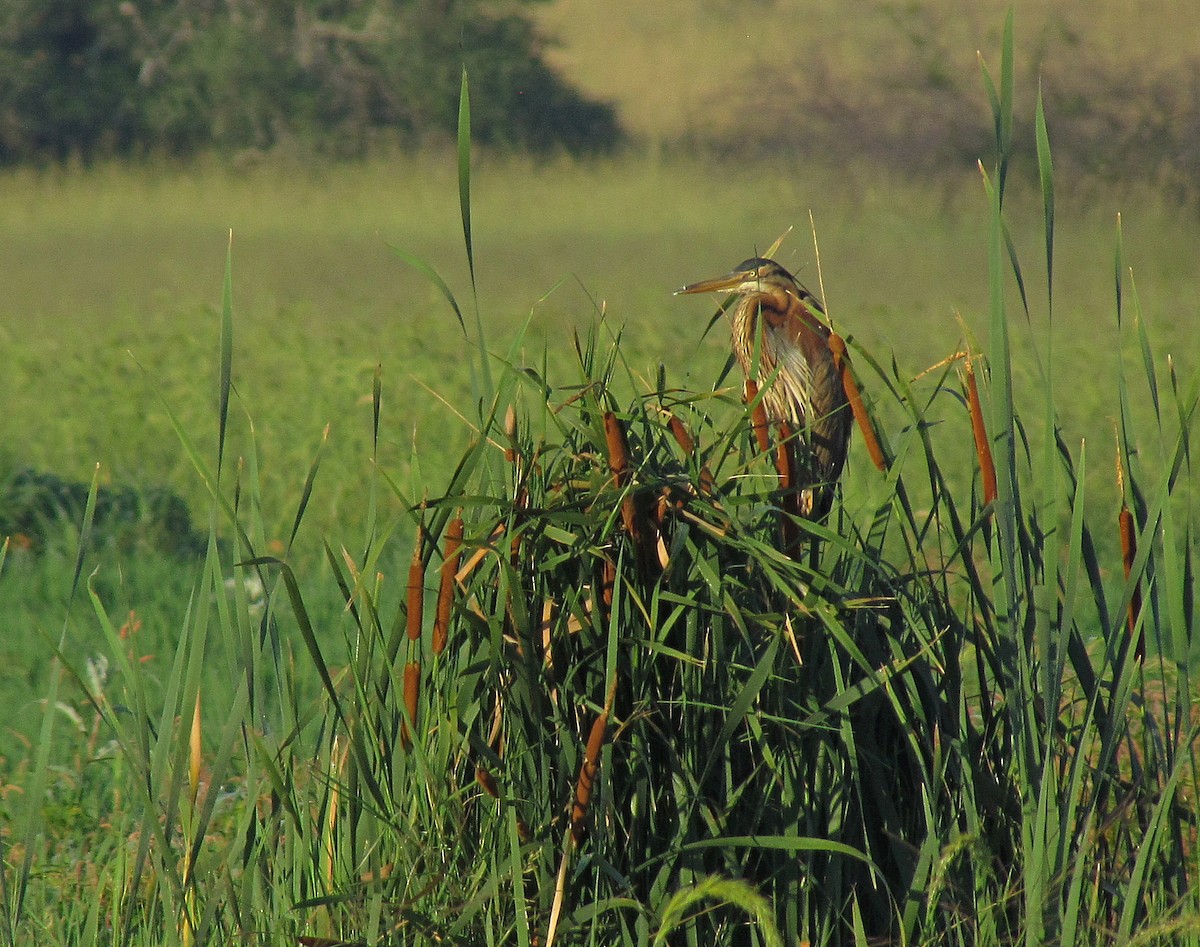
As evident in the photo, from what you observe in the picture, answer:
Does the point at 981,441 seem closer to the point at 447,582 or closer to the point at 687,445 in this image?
the point at 687,445

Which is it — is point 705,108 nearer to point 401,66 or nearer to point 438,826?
point 401,66

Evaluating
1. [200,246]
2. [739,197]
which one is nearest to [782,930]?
[739,197]

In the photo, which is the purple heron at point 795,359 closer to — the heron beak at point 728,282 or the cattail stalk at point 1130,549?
the heron beak at point 728,282

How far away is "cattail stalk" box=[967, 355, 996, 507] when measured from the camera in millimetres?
1256

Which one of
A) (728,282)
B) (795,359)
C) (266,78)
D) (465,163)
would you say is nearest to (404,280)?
(266,78)

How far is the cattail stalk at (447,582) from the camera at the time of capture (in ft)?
3.76

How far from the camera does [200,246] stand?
32.4 ft

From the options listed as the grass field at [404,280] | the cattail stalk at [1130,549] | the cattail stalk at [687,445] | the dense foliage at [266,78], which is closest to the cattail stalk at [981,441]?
the cattail stalk at [1130,549]

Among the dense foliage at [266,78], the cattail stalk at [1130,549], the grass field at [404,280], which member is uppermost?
the dense foliage at [266,78]

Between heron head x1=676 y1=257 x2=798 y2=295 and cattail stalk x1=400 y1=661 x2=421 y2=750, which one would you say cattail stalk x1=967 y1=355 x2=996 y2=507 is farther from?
cattail stalk x1=400 y1=661 x2=421 y2=750

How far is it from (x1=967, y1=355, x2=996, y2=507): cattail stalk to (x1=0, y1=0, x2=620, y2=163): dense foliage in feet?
38.0

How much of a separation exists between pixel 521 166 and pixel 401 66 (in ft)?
16.9

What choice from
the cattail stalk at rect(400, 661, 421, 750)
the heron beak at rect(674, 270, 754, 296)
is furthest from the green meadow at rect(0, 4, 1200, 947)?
the heron beak at rect(674, 270, 754, 296)

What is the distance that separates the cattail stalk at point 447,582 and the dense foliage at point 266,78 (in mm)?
11690
